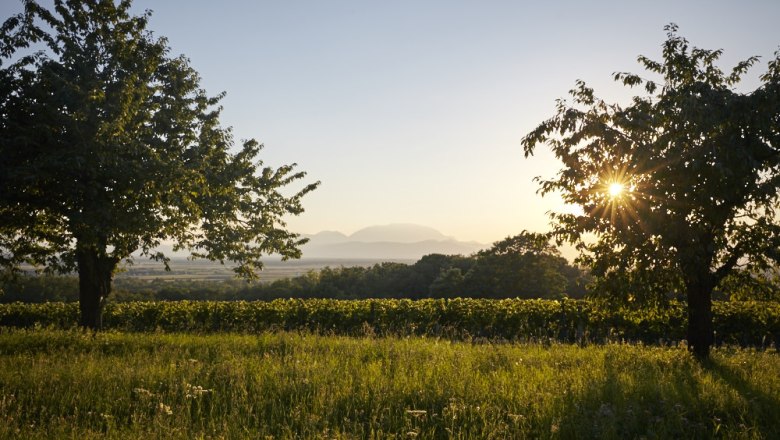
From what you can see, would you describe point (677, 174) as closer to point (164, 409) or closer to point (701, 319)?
point (701, 319)

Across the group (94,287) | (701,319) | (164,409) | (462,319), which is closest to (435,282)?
(462,319)

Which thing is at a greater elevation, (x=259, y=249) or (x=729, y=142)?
(x=729, y=142)

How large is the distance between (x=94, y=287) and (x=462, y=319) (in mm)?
14960

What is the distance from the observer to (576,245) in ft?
39.5

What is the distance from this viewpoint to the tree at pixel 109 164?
12812 mm

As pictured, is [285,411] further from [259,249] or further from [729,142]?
[259,249]

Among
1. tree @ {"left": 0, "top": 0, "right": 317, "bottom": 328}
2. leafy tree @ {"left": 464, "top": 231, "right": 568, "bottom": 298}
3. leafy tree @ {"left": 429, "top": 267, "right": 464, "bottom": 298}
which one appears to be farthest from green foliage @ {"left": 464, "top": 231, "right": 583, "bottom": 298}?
tree @ {"left": 0, "top": 0, "right": 317, "bottom": 328}

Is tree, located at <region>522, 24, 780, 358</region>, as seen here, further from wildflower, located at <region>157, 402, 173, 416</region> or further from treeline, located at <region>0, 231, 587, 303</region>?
treeline, located at <region>0, 231, 587, 303</region>

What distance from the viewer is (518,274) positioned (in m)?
43.2

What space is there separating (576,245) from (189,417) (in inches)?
371

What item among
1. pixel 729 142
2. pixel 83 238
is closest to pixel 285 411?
pixel 83 238

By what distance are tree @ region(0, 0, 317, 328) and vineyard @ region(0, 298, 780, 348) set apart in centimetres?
439

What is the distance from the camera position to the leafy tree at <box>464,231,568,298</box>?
141ft

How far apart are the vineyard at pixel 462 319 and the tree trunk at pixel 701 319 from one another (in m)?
7.43
